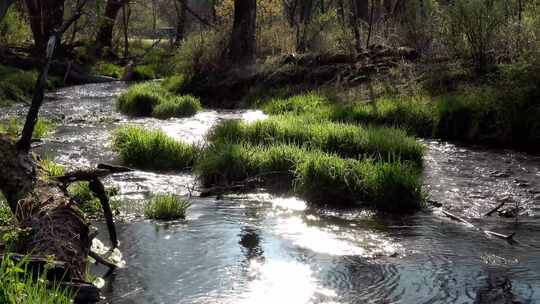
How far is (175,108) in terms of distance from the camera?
18.2m

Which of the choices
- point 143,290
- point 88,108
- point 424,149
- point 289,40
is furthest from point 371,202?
point 289,40

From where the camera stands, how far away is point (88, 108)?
19922 millimetres

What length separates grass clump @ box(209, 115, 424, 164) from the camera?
11648 mm

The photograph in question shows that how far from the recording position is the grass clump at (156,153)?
39.7 feet

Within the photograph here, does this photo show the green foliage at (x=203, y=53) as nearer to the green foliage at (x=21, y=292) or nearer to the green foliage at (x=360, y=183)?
the green foliage at (x=360, y=183)

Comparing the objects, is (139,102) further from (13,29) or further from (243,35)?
(13,29)

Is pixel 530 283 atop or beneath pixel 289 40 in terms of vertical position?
beneath

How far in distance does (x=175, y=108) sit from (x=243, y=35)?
5.21 meters

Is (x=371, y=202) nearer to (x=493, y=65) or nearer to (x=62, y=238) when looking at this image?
(x=62, y=238)

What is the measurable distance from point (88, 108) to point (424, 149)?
11704 millimetres

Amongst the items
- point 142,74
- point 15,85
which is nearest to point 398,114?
point 15,85

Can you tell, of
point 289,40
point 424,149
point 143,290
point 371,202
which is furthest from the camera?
point 289,40

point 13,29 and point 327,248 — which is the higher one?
point 13,29

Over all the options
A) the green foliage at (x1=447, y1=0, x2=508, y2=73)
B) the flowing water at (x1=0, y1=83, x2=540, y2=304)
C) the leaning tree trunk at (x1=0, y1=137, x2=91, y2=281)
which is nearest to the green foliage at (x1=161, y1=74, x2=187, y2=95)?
the green foliage at (x1=447, y1=0, x2=508, y2=73)
